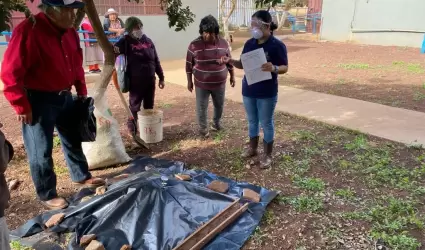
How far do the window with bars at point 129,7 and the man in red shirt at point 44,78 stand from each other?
8301 millimetres

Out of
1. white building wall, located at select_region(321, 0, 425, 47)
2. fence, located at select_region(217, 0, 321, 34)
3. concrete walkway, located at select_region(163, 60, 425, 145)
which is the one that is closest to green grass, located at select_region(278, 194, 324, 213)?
concrete walkway, located at select_region(163, 60, 425, 145)

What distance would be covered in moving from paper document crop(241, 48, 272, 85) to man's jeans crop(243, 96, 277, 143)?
24cm

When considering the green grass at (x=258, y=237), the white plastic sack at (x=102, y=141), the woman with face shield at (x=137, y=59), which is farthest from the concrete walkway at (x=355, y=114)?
the white plastic sack at (x=102, y=141)

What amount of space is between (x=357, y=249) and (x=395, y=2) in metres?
14.3

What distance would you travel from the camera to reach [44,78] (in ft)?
9.91

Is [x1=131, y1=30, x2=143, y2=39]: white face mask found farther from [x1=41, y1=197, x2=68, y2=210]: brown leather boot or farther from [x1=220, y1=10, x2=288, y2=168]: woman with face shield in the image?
[x1=41, y1=197, x2=68, y2=210]: brown leather boot

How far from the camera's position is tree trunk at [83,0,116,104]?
3.92 metres

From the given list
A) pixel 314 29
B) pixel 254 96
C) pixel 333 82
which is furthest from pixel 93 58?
pixel 314 29

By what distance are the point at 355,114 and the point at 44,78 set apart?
4.78 metres

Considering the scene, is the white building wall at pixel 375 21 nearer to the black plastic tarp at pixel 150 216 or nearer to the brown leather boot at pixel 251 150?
the brown leather boot at pixel 251 150

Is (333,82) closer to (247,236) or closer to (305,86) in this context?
(305,86)

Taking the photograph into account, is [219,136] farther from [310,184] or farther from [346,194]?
[346,194]

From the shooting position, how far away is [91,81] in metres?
8.73

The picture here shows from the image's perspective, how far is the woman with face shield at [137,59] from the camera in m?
4.39
